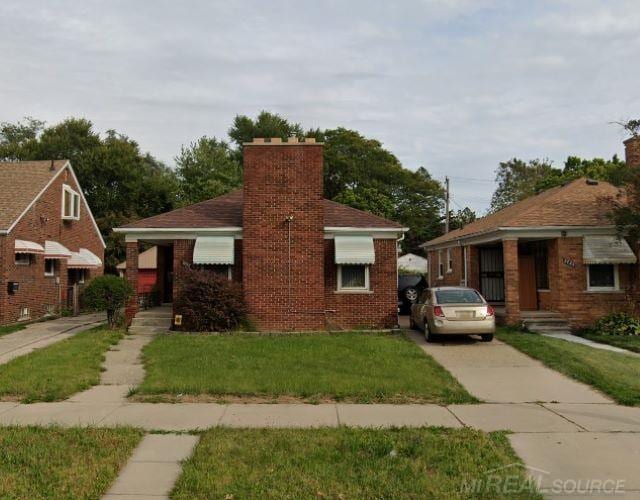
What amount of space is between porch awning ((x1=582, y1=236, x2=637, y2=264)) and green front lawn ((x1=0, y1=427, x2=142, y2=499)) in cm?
1372

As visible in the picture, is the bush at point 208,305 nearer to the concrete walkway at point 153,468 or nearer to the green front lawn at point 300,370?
the green front lawn at point 300,370

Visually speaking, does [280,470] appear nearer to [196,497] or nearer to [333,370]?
[196,497]

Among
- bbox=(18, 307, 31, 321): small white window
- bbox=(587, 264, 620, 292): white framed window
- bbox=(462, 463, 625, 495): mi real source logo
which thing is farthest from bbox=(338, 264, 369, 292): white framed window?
bbox=(18, 307, 31, 321): small white window

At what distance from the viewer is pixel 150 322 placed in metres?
15.5

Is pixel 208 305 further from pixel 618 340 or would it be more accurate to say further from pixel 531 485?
pixel 618 340

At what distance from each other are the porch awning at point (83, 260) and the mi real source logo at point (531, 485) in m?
20.7

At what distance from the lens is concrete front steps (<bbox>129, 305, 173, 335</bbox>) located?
1485 cm

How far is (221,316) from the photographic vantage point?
13898 mm

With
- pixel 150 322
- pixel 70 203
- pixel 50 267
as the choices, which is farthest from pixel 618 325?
pixel 70 203

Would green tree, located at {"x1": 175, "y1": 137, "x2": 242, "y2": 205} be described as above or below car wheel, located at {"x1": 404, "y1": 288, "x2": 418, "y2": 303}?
above

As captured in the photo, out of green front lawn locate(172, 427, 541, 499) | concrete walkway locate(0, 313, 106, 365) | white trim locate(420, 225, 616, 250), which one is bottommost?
green front lawn locate(172, 427, 541, 499)

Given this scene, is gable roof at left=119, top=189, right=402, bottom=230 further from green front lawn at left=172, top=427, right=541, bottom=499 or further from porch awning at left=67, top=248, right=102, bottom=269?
green front lawn at left=172, top=427, right=541, bottom=499

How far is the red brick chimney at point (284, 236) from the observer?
47.4 feet

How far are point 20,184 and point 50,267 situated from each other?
3.45 meters
